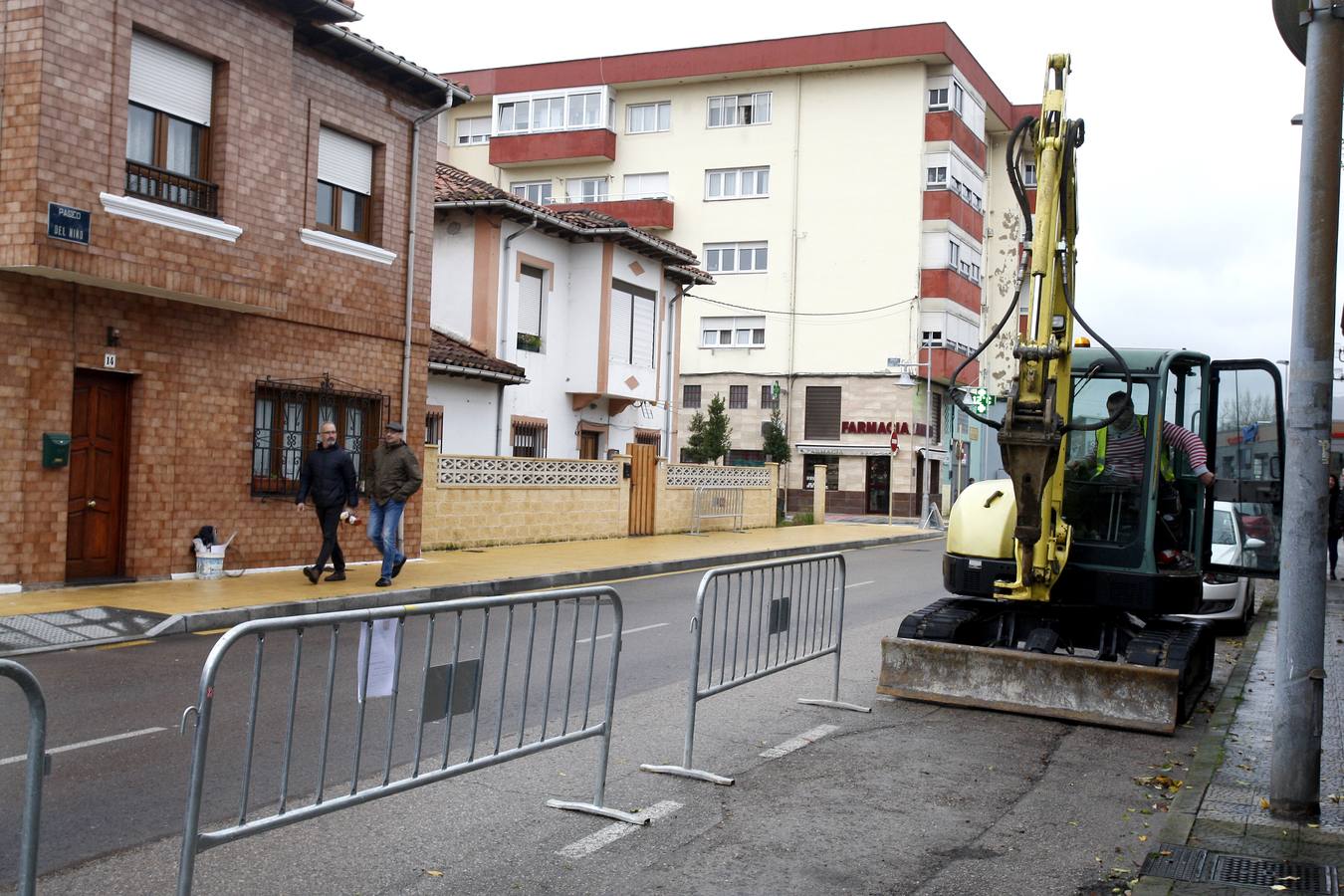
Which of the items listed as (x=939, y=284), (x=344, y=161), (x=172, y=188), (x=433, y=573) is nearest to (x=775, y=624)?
(x=433, y=573)

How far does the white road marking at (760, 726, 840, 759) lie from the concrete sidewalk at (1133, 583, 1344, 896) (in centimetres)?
215

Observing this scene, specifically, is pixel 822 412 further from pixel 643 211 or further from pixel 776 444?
pixel 643 211

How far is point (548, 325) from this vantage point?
28297 millimetres

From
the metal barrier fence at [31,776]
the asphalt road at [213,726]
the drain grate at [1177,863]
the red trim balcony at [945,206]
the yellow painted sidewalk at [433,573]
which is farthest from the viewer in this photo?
the red trim balcony at [945,206]

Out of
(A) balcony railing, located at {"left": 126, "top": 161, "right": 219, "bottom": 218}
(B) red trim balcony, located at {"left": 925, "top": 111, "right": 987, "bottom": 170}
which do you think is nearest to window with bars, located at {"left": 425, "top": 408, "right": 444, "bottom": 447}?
(A) balcony railing, located at {"left": 126, "top": 161, "right": 219, "bottom": 218}

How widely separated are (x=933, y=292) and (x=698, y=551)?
24886mm

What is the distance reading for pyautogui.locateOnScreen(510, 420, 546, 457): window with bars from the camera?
27156 mm

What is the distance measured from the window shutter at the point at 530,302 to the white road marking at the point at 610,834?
22111 mm

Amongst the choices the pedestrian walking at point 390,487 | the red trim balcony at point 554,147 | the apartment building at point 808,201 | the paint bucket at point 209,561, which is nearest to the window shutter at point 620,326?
the apartment building at point 808,201

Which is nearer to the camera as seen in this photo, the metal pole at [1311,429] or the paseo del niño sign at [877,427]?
the metal pole at [1311,429]

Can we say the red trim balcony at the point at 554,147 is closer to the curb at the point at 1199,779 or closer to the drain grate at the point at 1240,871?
the curb at the point at 1199,779

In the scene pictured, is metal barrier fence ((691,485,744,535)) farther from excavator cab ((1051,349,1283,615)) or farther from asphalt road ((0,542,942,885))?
excavator cab ((1051,349,1283,615))

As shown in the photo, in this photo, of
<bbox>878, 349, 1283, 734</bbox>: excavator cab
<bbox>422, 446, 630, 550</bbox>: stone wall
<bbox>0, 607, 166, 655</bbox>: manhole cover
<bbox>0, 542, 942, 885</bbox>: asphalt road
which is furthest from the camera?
<bbox>422, 446, 630, 550</bbox>: stone wall

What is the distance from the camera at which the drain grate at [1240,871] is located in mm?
4973
